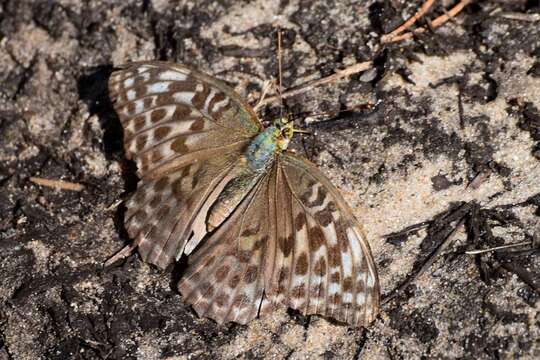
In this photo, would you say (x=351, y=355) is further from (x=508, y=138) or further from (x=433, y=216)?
(x=508, y=138)

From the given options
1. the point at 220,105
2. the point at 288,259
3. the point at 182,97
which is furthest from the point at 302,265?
the point at 182,97

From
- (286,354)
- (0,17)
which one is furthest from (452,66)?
(0,17)

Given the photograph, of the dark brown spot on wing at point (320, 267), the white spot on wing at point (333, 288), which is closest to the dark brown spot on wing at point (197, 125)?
the dark brown spot on wing at point (320, 267)

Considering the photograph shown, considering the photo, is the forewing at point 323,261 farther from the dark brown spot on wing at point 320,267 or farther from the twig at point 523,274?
the twig at point 523,274

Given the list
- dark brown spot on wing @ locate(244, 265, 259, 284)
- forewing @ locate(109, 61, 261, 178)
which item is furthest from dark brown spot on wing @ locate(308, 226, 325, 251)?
forewing @ locate(109, 61, 261, 178)

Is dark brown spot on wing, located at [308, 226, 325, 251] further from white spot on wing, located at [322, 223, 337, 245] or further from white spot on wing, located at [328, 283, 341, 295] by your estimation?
white spot on wing, located at [328, 283, 341, 295]

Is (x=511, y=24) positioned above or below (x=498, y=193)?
above

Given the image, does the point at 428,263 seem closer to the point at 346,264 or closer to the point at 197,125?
the point at 346,264

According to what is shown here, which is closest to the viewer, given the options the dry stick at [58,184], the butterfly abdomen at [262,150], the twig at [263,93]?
the butterfly abdomen at [262,150]
